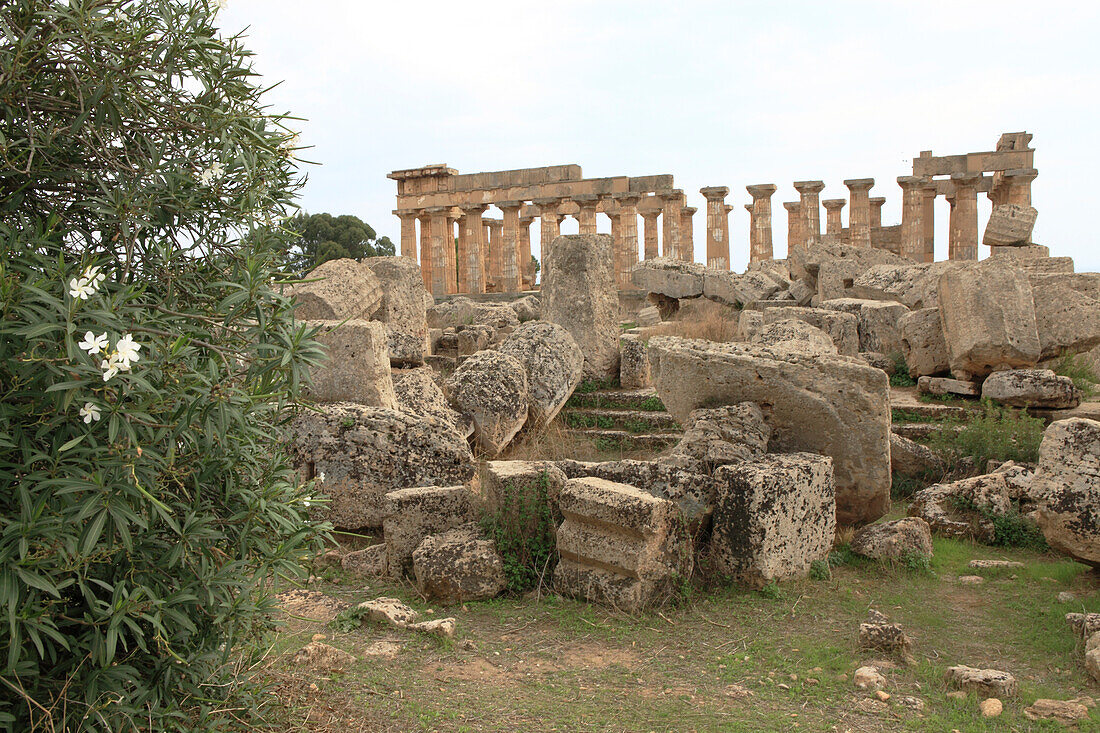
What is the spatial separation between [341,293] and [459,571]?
4778 millimetres

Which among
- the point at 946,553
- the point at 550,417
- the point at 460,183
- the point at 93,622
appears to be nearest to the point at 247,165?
the point at 93,622

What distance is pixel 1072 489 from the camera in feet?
15.3

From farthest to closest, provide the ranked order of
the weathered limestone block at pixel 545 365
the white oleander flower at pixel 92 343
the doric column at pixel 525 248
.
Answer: the doric column at pixel 525 248 → the weathered limestone block at pixel 545 365 → the white oleander flower at pixel 92 343

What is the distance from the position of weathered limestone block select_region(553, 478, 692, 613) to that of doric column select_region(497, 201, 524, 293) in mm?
30112

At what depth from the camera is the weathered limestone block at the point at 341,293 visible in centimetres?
885

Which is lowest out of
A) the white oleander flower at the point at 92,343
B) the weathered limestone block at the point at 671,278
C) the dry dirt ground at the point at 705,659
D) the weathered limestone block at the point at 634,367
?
the dry dirt ground at the point at 705,659

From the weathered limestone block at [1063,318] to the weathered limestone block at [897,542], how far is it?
4837 mm

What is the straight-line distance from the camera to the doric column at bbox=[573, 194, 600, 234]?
3406 cm

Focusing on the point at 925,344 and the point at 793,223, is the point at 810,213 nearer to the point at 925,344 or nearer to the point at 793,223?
the point at 793,223

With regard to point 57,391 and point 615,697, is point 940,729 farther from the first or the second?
point 57,391

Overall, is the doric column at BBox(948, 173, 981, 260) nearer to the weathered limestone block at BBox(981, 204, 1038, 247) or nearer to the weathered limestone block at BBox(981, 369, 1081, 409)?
the weathered limestone block at BBox(981, 204, 1038, 247)

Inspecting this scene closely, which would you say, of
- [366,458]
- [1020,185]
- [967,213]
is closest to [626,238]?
[967,213]

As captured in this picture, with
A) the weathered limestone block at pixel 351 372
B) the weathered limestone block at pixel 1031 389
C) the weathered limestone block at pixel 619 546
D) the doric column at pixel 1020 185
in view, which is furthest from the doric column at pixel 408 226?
the weathered limestone block at pixel 619 546

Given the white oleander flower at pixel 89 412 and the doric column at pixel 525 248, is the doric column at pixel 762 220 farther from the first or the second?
the white oleander flower at pixel 89 412
